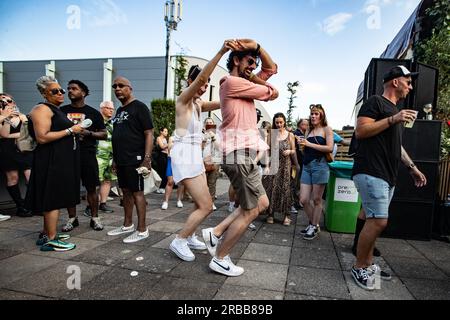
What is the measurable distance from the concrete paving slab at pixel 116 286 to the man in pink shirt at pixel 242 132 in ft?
2.02

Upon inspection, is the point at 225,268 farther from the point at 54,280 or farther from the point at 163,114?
the point at 163,114

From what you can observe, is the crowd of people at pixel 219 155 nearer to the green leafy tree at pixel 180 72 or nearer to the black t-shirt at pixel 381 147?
the black t-shirt at pixel 381 147

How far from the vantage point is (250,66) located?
2.45 metres

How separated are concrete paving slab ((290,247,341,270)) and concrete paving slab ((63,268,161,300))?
1.55 meters

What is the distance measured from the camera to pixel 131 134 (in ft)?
11.3

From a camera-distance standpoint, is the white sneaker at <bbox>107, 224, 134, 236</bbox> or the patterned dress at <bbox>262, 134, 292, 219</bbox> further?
the patterned dress at <bbox>262, 134, 292, 219</bbox>

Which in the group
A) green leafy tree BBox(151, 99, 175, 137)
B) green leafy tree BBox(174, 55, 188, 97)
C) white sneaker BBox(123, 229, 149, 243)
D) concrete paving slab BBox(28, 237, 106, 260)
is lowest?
concrete paving slab BBox(28, 237, 106, 260)

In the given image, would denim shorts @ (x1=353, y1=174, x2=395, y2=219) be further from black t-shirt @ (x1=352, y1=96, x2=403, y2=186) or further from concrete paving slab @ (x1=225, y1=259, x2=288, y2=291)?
concrete paving slab @ (x1=225, y1=259, x2=288, y2=291)

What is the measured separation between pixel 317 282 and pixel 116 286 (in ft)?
5.83

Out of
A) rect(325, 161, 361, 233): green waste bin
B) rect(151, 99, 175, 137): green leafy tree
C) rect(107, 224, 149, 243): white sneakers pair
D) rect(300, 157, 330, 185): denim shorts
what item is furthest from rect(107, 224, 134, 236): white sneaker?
rect(151, 99, 175, 137): green leafy tree

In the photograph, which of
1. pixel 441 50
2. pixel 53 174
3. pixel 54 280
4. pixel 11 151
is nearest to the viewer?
pixel 54 280

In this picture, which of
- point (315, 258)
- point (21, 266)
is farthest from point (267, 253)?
point (21, 266)

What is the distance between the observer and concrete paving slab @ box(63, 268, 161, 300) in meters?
2.09
